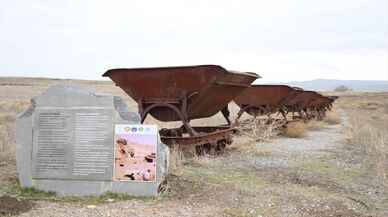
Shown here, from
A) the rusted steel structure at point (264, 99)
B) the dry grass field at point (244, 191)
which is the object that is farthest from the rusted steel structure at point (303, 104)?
the dry grass field at point (244, 191)

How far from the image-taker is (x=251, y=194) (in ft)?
21.6

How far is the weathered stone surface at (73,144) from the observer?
252 inches

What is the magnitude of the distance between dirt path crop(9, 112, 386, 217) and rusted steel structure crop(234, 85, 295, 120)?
712cm

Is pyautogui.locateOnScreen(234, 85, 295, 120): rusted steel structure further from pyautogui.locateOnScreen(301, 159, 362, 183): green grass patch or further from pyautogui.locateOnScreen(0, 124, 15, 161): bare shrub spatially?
pyautogui.locateOnScreen(0, 124, 15, 161): bare shrub

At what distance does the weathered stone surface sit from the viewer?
639 cm

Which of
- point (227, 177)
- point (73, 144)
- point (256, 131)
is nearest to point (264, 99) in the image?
point (256, 131)

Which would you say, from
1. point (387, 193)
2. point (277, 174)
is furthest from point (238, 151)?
point (387, 193)

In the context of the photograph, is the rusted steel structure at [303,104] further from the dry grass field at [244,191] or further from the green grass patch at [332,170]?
the dry grass field at [244,191]

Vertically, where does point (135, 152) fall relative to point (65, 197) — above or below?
above

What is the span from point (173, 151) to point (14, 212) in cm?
366

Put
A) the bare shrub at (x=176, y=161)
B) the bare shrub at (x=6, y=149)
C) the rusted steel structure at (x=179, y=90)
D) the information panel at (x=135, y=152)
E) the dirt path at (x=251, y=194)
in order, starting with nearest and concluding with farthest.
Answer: the dirt path at (x=251, y=194), the information panel at (x=135, y=152), the bare shrub at (x=176, y=161), the bare shrub at (x=6, y=149), the rusted steel structure at (x=179, y=90)

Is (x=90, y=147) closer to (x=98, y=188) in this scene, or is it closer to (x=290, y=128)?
(x=98, y=188)

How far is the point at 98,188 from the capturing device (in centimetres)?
641

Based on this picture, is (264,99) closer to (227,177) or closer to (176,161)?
(176,161)
